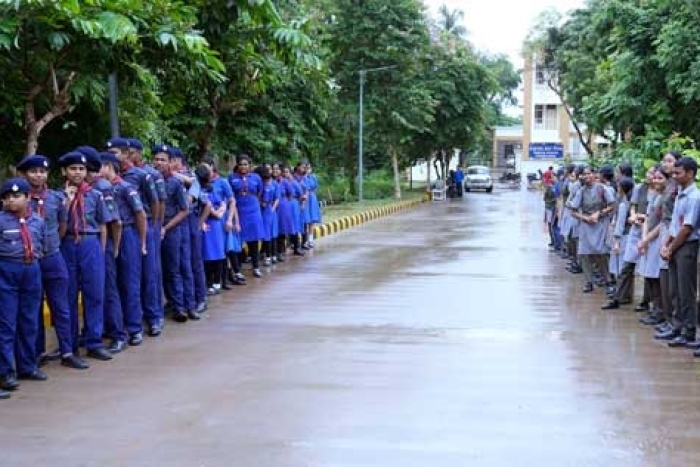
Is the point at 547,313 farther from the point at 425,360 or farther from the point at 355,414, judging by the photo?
the point at 355,414

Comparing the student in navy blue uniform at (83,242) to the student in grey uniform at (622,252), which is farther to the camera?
the student in grey uniform at (622,252)

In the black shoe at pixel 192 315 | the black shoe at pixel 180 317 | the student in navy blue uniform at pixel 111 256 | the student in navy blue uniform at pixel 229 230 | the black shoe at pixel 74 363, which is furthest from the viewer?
the student in navy blue uniform at pixel 229 230

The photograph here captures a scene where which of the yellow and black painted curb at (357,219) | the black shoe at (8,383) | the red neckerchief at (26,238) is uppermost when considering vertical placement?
the red neckerchief at (26,238)

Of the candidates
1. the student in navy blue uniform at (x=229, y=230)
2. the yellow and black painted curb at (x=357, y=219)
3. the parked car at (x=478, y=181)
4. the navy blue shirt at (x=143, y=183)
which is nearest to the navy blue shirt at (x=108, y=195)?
the navy blue shirt at (x=143, y=183)

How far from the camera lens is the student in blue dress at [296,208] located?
1518cm

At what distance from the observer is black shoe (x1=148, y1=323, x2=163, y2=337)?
27.9ft

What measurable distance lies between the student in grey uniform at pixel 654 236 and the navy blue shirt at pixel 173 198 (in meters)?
4.54

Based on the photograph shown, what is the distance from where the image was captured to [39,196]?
6820 mm

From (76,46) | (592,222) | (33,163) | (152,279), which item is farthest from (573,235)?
(33,163)

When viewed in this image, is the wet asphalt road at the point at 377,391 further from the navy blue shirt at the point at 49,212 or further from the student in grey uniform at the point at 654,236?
the navy blue shirt at the point at 49,212

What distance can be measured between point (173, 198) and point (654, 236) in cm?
471

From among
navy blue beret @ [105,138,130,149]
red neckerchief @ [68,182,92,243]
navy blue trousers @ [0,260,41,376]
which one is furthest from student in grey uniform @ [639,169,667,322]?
navy blue trousers @ [0,260,41,376]

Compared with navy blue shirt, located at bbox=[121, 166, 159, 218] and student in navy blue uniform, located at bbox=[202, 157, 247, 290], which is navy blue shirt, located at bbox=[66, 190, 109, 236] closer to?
navy blue shirt, located at bbox=[121, 166, 159, 218]

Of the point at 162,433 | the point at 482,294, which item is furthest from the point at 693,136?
the point at 162,433
